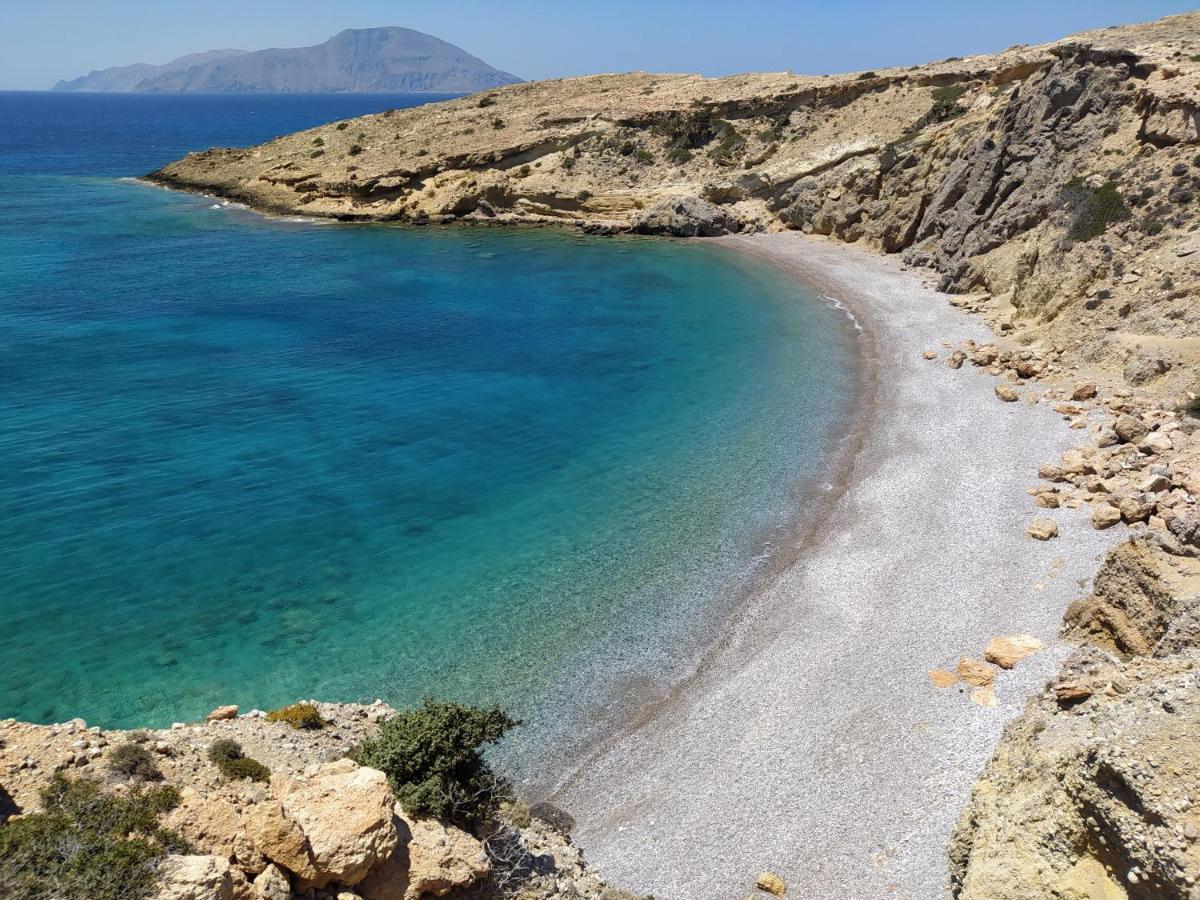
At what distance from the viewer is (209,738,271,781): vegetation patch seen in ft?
39.4

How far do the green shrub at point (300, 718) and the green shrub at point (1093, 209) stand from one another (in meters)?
Result: 40.8

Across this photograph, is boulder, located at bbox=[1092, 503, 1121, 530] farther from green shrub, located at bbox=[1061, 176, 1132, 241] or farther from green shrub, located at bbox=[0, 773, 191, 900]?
green shrub, located at bbox=[0, 773, 191, 900]

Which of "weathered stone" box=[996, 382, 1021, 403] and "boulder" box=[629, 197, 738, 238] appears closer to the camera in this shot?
"weathered stone" box=[996, 382, 1021, 403]

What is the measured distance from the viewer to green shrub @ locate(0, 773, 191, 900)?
890cm

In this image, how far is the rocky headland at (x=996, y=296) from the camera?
10695 mm

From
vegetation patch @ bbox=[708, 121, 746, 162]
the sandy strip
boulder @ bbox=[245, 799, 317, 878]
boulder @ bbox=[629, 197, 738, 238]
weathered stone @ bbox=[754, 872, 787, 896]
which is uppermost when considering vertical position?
vegetation patch @ bbox=[708, 121, 746, 162]

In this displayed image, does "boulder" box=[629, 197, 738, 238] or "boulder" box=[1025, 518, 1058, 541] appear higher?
"boulder" box=[629, 197, 738, 238]

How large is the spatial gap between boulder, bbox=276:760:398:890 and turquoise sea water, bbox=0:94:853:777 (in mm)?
7691

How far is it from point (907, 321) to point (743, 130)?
37.3 m

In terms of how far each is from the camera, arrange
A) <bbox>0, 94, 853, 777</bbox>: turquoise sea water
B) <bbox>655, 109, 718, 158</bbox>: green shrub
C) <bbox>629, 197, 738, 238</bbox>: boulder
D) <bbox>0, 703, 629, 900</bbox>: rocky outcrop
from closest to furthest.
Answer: <bbox>0, 703, 629, 900</bbox>: rocky outcrop, <bbox>0, 94, 853, 777</bbox>: turquoise sea water, <bbox>629, 197, 738, 238</bbox>: boulder, <bbox>655, 109, 718, 158</bbox>: green shrub

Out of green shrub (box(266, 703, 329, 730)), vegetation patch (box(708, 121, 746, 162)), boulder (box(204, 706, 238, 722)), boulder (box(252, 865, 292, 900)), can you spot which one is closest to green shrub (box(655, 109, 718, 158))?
vegetation patch (box(708, 121, 746, 162))

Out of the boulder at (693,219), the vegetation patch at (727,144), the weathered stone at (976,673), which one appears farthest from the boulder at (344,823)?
the vegetation patch at (727,144)

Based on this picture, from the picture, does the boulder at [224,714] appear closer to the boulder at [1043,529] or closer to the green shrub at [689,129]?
the boulder at [1043,529]

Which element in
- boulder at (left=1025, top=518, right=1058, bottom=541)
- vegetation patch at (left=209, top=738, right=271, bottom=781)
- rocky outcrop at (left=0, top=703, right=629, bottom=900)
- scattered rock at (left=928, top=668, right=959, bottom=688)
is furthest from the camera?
boulder at (left=1025, top=518, right=1058, bottom=541)
